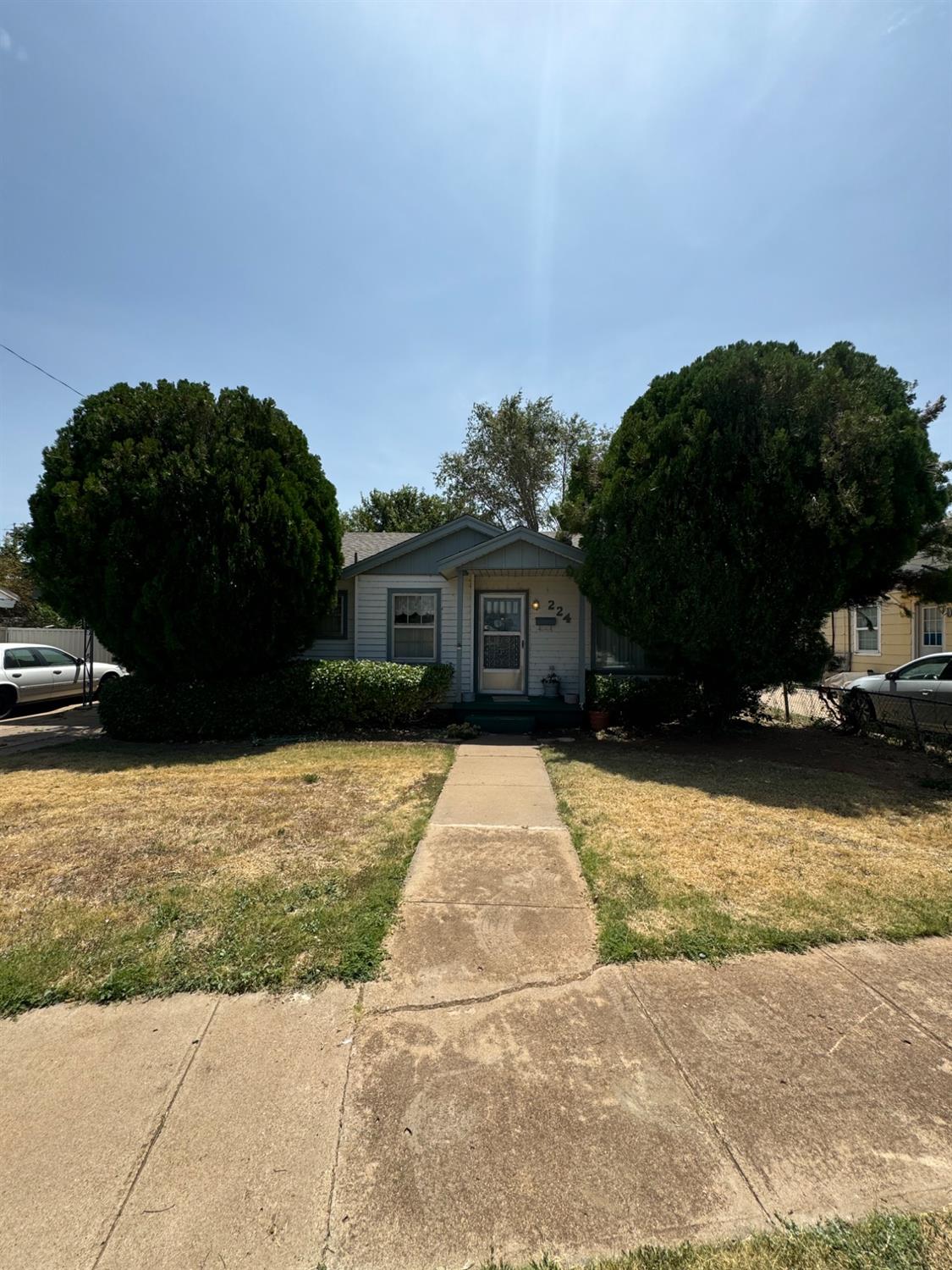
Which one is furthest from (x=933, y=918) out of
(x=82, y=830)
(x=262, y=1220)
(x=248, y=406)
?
(x=248, y=406)

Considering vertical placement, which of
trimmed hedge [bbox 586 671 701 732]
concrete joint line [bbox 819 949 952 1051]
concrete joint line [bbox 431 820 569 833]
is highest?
trimmed hedge [bbox 586 671 701 732]

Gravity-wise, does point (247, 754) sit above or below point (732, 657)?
below

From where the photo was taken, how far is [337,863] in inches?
158

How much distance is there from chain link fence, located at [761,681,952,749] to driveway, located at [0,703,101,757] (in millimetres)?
12037

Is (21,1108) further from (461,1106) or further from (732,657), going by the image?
(732,657)

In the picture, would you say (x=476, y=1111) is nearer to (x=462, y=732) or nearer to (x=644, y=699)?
(x=462, y=732)

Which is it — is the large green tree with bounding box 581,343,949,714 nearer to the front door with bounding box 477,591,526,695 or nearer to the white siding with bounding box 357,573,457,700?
the front door with bounding box 477,591,526,695

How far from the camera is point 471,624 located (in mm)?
11227

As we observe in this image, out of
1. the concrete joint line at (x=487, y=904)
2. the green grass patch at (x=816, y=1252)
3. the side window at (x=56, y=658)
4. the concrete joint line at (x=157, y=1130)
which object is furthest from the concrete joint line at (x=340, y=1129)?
the side window at (x=56, y=658)

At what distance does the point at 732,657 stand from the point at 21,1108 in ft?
27.2

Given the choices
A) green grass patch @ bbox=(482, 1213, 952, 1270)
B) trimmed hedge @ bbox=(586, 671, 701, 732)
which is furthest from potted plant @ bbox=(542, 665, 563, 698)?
green grass patch @ bbox=(482, 1213, 952, 1270)

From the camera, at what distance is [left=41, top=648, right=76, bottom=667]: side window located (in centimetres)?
1237

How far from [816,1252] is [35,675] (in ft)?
48.3

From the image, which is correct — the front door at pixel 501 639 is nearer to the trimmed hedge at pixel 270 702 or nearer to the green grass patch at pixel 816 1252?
the trimmed hedge at pixel 270 702
